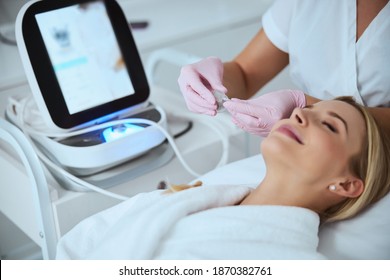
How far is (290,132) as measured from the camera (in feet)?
2.87

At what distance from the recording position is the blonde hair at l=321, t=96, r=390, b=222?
0.88 metres

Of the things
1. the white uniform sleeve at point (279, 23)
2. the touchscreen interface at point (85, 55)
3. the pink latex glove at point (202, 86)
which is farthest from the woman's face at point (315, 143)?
the touchscreen interface at point (85, 55)

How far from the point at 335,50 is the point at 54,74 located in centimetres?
52

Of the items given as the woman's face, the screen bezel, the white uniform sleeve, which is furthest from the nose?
the screen bezel

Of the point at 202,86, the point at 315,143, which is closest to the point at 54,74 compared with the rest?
the point at 202,86

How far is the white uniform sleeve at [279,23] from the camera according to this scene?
3.75 feet

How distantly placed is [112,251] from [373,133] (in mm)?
431

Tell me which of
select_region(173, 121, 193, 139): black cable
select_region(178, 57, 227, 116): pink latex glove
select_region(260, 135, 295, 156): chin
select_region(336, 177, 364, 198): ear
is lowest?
select_region(173, 121, 193, 139): black cable

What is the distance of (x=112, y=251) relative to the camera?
840mm

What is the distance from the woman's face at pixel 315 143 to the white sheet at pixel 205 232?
70 millimetres

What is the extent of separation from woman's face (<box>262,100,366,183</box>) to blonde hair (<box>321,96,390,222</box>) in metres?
0.01

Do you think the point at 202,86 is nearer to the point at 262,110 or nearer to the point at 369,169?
the point at 262,110

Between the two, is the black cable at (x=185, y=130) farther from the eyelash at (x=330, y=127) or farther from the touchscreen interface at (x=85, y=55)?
the eyelash at (x=330, y=127)

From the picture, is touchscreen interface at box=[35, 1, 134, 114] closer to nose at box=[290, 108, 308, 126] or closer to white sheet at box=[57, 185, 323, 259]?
white sheet at box=[57, 185, 323, 259]
